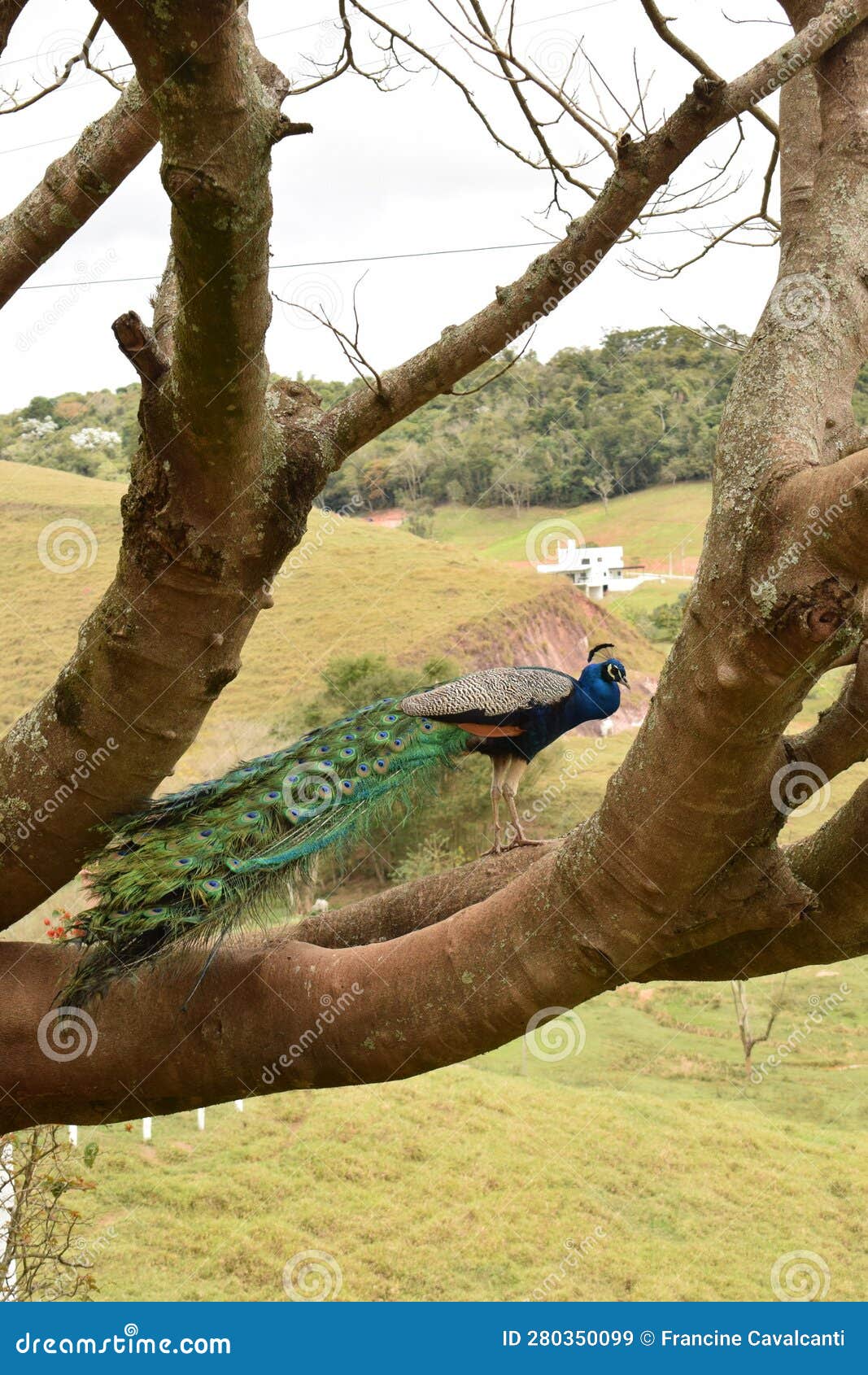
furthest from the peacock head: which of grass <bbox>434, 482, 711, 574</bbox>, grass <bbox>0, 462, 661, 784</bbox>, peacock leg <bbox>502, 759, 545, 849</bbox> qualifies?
grass <bbox>434, 482, 711, 574</bbox>

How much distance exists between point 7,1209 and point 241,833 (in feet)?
12.5

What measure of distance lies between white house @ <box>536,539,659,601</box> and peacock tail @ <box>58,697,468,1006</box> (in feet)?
114

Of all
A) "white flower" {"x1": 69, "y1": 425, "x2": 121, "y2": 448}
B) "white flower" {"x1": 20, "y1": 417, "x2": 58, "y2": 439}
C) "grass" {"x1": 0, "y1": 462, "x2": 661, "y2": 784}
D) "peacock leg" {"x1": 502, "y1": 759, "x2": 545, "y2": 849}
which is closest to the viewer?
"peacock leg" {"x1": 502, "y1": 759, "x2": 545, "y2": 849}

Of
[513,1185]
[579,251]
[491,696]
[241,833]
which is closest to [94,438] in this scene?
[513,1185]

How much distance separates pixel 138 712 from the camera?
324cm

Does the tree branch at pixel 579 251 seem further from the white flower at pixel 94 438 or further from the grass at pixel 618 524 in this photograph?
the white flower at pixel 94 438

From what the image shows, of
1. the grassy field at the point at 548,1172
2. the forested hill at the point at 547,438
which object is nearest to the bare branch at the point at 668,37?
the grassy field at the point at 548,1172

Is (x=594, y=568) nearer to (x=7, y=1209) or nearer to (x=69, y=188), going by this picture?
(x=7, y=1209)

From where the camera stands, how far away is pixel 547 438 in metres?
41.3

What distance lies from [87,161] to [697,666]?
2.87 metres

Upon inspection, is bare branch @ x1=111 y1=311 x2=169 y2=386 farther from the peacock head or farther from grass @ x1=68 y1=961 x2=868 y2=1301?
grass @ x1=68 y1=961 x2=868 y2=1301

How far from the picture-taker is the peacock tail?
3.43m

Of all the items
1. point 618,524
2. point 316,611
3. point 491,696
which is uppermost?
point 618,524
